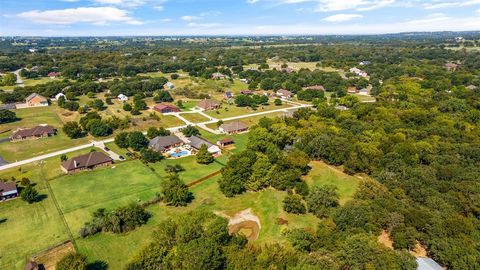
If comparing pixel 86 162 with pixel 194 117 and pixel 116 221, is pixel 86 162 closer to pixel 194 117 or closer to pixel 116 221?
pixel 116 221

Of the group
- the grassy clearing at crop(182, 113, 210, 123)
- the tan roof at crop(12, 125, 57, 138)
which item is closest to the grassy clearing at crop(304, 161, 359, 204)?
the grassy clearing at crop(182, 113, 210, 123)

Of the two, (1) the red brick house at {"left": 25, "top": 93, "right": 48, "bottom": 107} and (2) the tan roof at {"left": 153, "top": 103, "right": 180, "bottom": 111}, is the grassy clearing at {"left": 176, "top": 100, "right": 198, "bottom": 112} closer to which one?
(2) the tan roof at {"left": 153, "top": 103, "right": 180, "bottom": 111}

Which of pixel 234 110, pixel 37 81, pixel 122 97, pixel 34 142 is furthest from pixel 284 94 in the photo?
pixel 37 81

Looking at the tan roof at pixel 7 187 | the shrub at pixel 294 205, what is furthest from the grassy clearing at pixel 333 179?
the tan roof at pixel 7 187

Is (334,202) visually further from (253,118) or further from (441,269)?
(253,118)

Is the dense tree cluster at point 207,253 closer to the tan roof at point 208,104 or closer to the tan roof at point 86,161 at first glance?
the tan roof at point 86,161
